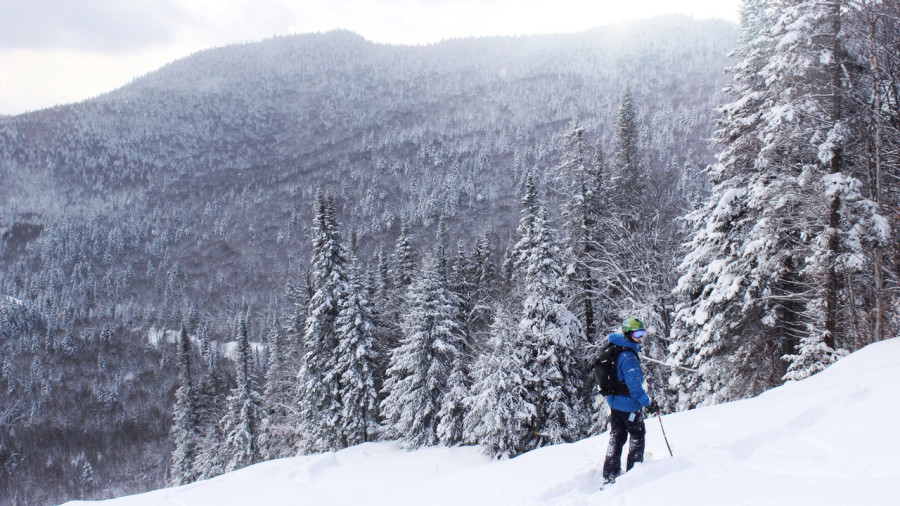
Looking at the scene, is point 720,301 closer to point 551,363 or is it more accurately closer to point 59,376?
point 551,363

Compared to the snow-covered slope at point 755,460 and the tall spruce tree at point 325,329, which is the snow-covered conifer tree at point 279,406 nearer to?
the tall spruce tree at point 325,329

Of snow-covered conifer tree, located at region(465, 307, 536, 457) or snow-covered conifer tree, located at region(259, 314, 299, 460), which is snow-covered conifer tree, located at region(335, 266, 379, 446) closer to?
snow-covered conifer tree, located at region(259, 314, 299, 460)

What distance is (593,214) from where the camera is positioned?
22359 millimetres

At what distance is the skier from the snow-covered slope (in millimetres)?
298

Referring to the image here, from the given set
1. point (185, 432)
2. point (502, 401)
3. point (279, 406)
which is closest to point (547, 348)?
point (502, 401)

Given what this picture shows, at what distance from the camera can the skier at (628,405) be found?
614 centimetres

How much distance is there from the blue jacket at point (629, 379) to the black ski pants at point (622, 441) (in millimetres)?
139

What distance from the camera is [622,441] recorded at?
243 inches

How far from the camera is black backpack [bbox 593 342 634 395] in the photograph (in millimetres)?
6207

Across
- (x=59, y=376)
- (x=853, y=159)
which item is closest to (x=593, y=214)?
(x=853, y=159)

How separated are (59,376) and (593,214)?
18971 cm

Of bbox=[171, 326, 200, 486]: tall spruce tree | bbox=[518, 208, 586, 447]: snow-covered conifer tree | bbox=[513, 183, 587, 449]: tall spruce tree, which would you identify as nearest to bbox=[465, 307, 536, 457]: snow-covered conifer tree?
bbox=[513, 183, 587, 449]: tall spruce tree

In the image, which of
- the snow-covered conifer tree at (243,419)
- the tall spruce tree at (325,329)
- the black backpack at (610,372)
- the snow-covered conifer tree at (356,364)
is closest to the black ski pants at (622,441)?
the black backpack at (610,372)

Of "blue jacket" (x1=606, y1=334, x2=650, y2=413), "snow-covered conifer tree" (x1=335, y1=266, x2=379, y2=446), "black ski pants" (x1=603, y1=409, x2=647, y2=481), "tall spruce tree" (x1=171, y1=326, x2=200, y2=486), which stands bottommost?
"tall spruce tree" (x1=171, y1=326, x2=200, y2=486)
